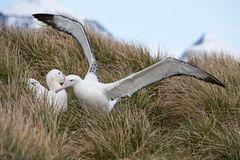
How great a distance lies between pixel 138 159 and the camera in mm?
5863

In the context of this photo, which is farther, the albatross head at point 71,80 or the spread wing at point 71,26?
the spread wing at point 71,26

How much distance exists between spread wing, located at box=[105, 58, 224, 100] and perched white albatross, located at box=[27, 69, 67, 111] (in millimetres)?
510

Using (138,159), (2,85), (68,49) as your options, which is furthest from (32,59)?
(138,159)

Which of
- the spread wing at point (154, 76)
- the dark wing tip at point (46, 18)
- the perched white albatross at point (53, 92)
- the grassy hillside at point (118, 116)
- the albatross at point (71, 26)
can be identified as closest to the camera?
the grassy hillside at point (118, 116)

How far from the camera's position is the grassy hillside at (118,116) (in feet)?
18.5

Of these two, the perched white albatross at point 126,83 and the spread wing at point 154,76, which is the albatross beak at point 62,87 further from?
the spread wing at point 154,76

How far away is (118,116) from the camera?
657cm

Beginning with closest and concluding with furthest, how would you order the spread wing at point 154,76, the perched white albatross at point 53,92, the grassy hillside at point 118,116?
the grassy hillside at point 118,116 → the perched white albatross at point 53,92 → the spread wing at point 154,76

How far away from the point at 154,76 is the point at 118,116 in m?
0.82

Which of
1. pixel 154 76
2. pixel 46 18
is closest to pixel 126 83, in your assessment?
pixel 154 76

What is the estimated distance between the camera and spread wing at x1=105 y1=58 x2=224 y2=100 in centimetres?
698

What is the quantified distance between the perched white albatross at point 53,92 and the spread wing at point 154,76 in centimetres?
51

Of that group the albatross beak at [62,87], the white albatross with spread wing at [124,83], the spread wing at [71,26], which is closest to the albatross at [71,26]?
the spread wing at [71,26]

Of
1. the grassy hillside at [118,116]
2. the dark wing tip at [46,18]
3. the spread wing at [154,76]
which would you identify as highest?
the dark wing tip at [46,18]
